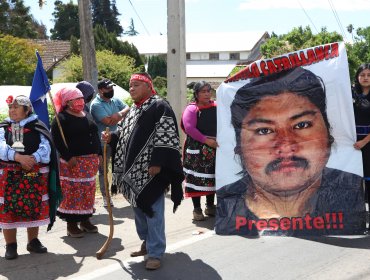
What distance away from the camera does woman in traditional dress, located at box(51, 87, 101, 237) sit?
5777 millimetres

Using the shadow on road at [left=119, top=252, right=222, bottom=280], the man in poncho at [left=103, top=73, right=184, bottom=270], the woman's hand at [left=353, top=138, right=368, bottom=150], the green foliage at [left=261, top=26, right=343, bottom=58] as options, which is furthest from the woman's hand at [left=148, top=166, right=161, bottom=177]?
the green foliage at [left=261, top=26, right=343, bottom=58]

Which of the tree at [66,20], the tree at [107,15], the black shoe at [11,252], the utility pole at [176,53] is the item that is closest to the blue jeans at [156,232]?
the black shoe at [11,252]

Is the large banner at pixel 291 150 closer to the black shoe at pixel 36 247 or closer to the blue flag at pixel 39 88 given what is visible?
the black shoe at pixel 36 247

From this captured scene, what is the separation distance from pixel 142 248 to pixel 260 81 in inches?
90.4

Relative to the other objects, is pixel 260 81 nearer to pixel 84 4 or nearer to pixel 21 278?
pixel 21 278

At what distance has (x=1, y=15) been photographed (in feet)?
107

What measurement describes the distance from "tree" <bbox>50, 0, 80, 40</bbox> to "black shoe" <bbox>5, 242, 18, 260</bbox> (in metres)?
65.5

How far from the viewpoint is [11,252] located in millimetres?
5250

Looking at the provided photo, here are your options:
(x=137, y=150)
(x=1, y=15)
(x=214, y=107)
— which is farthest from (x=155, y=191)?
(x=1, y=15)

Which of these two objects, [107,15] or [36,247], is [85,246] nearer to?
[36,247]

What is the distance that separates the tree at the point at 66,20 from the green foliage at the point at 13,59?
4260 centimetres

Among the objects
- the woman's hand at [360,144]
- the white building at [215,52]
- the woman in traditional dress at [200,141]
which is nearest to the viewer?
the woman's hand at [360,144]

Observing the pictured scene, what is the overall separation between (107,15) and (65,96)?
73294 millimetres

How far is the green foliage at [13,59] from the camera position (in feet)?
85.1
